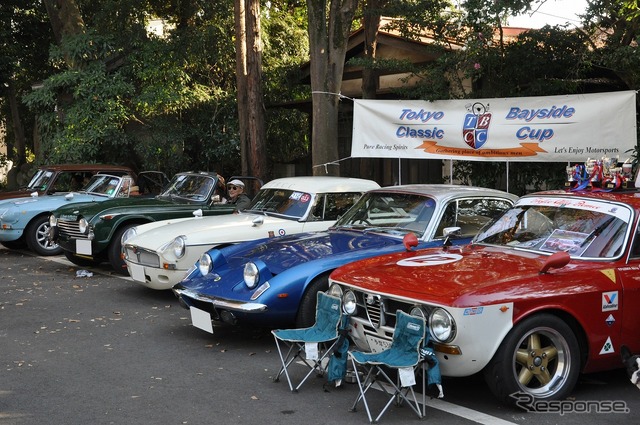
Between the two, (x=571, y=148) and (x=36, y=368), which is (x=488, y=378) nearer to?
(x=36, y=368)

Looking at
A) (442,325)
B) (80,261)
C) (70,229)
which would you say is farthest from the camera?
(80,261)

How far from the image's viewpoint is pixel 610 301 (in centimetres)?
523

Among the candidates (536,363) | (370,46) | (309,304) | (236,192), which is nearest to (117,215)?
(236,192)

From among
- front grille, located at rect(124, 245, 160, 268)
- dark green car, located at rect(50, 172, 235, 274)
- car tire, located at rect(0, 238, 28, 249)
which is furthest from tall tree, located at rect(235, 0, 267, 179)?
front grille, located at rect(124, 245, 160, 268)

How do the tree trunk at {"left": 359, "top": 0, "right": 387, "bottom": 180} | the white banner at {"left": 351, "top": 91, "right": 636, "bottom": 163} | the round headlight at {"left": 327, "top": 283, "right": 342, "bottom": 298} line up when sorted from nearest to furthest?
the round headlight at {"left": 327, "top": 283, "right": 342, "bottom": 298} → the white banner at {"left": 351, "top": 91, "right": 636, "bottom": 163} → the tree trunk at {"left": 359, "top": 0, "right": 387, "bottom": 180}

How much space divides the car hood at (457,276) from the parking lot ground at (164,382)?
0.81 metres

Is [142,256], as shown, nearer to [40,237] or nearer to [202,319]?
[202,319]

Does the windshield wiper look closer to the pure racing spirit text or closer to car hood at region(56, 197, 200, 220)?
the pure racing spirit text

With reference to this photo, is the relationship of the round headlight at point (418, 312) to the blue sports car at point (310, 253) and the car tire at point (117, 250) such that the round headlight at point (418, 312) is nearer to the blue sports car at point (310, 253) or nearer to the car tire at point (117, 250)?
the blue sports car at point (310, 253)

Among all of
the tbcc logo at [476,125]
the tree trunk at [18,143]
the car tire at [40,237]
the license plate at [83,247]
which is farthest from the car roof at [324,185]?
the tree trunk at [18,143]

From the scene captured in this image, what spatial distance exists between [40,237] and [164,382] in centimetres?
829

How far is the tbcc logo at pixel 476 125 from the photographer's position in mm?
11008

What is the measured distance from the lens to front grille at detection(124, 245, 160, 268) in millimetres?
8641

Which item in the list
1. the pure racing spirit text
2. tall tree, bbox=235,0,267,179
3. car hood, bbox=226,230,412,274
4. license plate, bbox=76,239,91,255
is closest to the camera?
car hood, bbox=226,230,412,274
